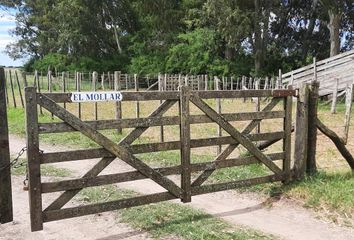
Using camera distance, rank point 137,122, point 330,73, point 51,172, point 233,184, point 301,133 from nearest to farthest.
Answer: point 137,122
point 233,184
point 301,133
point 51,172
point 330,73

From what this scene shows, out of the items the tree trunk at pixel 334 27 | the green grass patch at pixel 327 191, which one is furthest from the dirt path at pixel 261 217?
the tree trunk at pixel 334 27

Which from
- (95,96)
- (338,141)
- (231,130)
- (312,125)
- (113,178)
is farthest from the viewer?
(338,141)

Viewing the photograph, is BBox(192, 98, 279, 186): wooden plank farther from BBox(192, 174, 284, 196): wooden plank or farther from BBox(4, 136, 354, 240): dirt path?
BBox(4, 136, 354, 240): dirt path

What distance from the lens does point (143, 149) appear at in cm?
593

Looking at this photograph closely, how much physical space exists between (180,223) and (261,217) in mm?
1240

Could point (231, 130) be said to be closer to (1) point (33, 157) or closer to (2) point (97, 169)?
(2) point (97, 169)

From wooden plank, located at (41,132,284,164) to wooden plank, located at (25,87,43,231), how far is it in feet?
0.41

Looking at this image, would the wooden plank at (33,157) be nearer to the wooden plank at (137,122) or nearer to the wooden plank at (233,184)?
the wooden plank at (137,122)

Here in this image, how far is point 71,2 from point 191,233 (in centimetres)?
4524

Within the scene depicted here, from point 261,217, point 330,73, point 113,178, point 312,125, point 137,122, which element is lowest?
point 261,217

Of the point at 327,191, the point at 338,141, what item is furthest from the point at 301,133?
the point at 327,191

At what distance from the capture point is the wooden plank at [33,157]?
5.00 meters

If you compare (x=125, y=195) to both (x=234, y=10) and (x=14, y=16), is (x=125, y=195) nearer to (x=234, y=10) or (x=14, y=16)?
(x=234, y=10)

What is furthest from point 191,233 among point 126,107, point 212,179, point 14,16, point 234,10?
point 14,16
